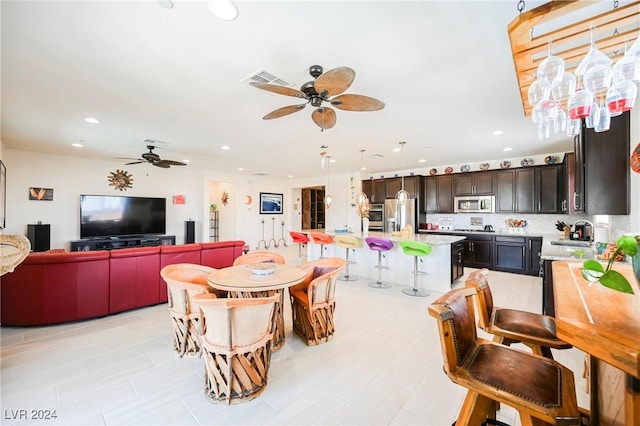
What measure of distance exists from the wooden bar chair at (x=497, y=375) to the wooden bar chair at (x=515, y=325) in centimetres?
29

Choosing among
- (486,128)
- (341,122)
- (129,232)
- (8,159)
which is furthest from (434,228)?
(8,159)

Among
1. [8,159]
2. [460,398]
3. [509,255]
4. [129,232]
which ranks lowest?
[460,398]

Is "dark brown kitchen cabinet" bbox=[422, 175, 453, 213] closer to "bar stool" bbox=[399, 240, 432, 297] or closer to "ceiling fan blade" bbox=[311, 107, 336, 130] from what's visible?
"bar stool" bbox=[399, 240, 432, 297]

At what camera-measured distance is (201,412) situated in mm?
1820

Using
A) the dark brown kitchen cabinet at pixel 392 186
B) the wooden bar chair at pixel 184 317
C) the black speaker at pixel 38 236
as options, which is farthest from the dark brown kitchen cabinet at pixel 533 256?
the black speaker at pixel 38 236

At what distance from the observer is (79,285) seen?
3162mm

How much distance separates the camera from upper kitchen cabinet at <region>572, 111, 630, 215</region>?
8.38 feet

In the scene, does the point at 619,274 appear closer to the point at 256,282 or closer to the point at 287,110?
the point at 256,282

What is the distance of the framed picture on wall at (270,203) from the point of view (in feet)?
31.3

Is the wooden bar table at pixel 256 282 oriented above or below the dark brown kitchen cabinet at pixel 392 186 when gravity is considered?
below

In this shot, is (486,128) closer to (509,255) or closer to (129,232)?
(509,255)

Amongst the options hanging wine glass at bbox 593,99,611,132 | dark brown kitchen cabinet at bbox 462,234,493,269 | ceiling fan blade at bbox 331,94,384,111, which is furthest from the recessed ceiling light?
dark brown kitchen cabinet at bbox 462,234,493,269

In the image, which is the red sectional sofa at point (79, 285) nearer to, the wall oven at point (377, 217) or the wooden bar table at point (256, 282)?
the wooden bar table at point (256, 282)

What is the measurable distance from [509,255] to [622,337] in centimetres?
603
